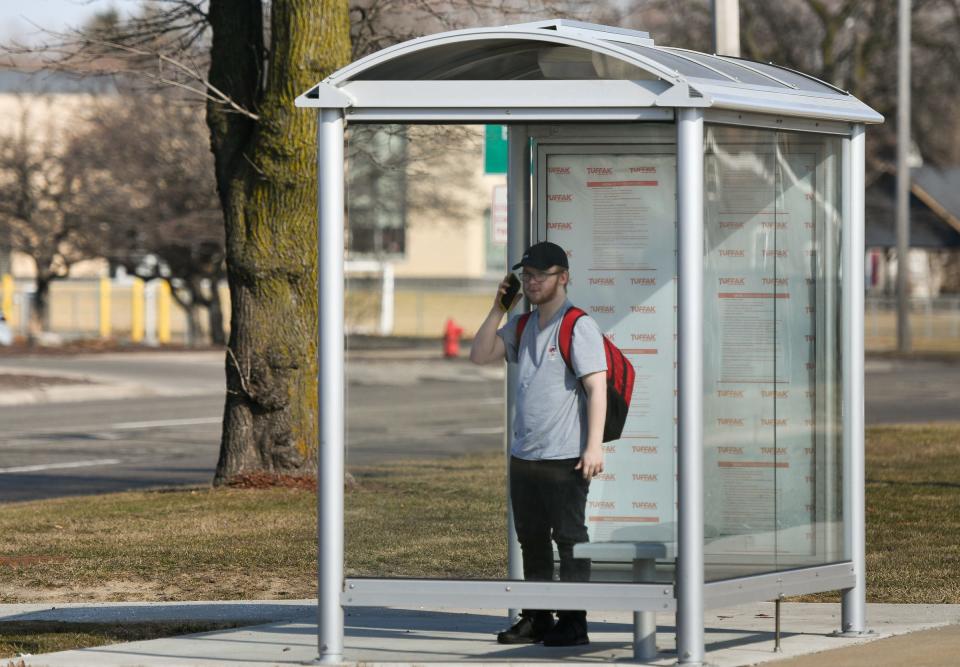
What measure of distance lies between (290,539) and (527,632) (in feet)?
11.7

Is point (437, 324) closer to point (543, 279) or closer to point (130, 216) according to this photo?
point (130, 216)

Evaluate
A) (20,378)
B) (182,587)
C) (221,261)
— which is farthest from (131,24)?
(221,261)

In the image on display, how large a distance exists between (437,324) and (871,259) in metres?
11.8

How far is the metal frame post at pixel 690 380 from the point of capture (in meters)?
Result: 6.51

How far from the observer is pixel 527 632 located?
7.20 meters

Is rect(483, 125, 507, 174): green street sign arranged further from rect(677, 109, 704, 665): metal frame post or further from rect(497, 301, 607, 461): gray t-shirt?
rect(677, 109, 704, 665): metal frame post

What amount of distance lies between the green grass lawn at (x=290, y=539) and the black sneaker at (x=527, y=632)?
0.29m

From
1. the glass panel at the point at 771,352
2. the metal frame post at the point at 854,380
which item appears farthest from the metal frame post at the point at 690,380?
the metal frame post at the point at 854,380

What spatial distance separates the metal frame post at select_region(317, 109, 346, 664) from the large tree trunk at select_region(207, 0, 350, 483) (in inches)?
225

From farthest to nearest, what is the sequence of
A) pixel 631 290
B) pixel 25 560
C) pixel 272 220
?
pixel 272 220
pixel 25 560
pixel 631 290

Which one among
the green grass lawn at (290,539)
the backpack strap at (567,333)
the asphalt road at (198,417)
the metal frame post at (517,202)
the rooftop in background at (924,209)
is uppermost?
the rooftop in background at (924,209)

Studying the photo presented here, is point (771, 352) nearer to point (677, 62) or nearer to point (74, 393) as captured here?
point (677, 62)

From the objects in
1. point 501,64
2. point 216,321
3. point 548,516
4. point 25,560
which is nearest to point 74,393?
point 216,321

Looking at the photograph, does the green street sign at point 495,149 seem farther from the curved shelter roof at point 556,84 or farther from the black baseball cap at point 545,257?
the black baseball cap at point 545,257
